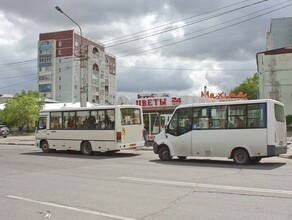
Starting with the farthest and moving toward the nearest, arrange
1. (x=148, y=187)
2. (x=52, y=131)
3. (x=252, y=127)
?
(x=52, y=131) → (x=252, y=127) → (x=148, y=187)

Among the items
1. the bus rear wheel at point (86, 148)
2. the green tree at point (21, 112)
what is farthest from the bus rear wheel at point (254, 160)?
the green tree at point (21, 112)

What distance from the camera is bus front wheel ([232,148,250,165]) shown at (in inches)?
585

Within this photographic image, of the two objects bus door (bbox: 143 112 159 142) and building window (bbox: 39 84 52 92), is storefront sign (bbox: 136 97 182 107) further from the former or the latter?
building window (bbox: 39 84 52 92)

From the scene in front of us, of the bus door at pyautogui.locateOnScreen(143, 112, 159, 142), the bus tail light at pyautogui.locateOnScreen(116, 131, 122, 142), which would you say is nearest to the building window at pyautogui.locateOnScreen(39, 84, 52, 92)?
the bus door at pyautogui.locateOnScreen(143, 112, 159, 142)

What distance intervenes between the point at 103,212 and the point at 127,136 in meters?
12.5

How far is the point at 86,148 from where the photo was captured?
68.6 feet

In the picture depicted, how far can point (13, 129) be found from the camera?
71.4m

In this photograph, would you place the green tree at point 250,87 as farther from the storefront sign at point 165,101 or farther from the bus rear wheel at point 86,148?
the bus rear wheel at point 86,148

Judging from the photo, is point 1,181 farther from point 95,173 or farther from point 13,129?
point 13,129

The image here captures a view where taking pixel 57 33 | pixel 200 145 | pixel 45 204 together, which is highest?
pixel 57 33

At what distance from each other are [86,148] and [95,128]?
1343 millimetres

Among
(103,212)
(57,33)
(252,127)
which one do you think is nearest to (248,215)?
(103,212)

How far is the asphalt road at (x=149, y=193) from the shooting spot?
282 inches

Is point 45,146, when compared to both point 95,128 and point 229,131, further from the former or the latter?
point 229,131
